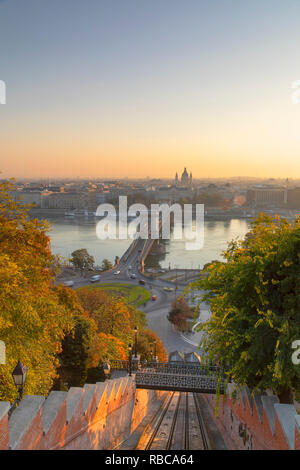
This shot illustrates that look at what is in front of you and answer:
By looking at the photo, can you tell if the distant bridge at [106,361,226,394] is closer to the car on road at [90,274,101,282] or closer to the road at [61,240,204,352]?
the road at [61,240,204,352]

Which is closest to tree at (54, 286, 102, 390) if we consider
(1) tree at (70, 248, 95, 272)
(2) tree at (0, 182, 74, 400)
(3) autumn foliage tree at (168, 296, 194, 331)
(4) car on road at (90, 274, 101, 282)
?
(2) tree at (0, 182, 74, 400)

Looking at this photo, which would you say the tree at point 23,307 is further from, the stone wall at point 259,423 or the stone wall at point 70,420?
the stone wall at point 259,423

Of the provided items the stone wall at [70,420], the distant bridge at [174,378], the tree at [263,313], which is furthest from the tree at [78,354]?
the tree at [263,313]

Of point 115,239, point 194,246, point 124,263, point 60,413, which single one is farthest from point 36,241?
point 115,239

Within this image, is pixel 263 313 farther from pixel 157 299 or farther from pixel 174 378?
pixel 157 299
